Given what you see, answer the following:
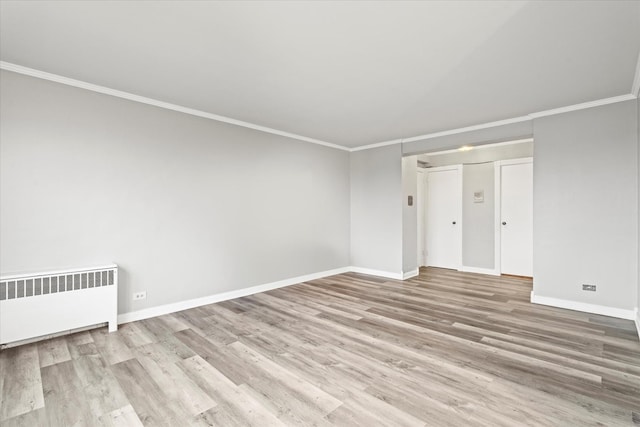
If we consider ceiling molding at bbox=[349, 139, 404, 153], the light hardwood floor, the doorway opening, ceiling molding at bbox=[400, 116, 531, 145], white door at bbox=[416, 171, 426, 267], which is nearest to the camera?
the light hardwood floor

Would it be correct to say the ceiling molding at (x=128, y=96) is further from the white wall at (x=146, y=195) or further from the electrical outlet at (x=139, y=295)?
the electrical outlet at (x=139, y=295)

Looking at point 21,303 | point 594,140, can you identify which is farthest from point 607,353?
point 21,303

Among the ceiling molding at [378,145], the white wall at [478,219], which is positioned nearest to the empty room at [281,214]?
the ceiling molding at [378,145]

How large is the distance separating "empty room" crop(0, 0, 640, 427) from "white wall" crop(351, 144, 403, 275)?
0.70 meters

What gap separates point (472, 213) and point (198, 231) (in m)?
5.46

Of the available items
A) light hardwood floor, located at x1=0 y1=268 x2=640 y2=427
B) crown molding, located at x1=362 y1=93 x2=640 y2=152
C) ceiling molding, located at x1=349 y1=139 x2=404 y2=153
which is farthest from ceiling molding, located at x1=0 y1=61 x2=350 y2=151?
light hardwood floor, located at x1=0 y1=268 x2=640 y2=427

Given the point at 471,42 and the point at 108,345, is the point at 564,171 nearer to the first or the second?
the point at 471,42

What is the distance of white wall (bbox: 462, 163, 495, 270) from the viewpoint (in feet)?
20.3

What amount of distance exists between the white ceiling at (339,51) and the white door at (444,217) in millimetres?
→ 2888

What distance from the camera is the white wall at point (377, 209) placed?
225 inches

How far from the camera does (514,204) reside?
5.92 metres

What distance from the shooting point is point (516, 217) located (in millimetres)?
5887

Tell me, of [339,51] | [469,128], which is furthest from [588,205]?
[339,51]

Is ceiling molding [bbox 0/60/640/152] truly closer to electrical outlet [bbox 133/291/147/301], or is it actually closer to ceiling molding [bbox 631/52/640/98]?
ceiling molding [bbox 631/52/640/98]
